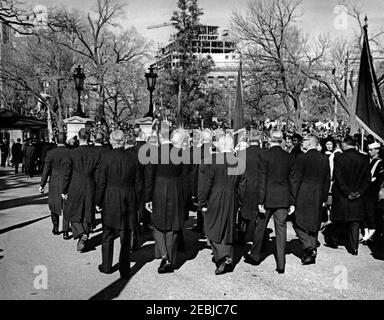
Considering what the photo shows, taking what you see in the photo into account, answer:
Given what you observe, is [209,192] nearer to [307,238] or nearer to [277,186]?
[277,186]

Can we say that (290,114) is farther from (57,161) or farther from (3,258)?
(3,258)

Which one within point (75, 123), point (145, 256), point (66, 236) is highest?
point (75, 123)

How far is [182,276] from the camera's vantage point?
655 centimetres

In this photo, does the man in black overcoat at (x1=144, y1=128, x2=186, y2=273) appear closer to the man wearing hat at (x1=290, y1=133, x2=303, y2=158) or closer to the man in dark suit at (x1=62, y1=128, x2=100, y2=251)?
the man in dark suit at (x1=62, y1=128, x2=100, y2=251)

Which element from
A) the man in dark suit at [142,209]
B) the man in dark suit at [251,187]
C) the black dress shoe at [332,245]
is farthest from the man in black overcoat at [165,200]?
the black dress shoe at [332,245]

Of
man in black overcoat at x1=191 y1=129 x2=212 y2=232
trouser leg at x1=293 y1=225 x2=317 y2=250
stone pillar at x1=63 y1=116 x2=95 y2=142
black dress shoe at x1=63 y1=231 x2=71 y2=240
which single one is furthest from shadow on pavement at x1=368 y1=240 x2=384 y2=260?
stone pillar at x1=63 y1=116 x2=95 y2=142

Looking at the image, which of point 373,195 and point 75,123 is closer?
point 373,195

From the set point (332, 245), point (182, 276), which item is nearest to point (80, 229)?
point (182, 276)

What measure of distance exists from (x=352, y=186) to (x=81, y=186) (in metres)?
4.87

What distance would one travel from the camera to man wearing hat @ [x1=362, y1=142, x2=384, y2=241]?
8.41 meters

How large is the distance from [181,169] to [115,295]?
219 centimetres

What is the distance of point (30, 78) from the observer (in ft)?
131

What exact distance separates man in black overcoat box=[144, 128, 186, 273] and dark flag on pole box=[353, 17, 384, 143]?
4.96 meters

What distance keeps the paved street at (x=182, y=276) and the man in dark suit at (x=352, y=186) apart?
52 cm
